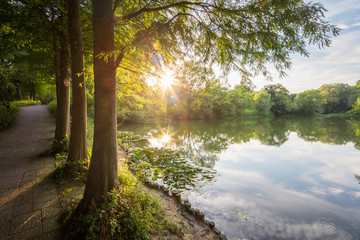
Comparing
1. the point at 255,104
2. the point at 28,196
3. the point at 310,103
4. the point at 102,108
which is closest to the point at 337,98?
the point at 310,103

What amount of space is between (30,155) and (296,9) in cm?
930

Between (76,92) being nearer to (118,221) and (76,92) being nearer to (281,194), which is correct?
(118,221)

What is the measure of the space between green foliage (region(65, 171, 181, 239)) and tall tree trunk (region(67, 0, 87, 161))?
237cm

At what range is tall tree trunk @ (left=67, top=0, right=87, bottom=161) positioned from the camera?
189 inches

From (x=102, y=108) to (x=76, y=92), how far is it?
2.48m

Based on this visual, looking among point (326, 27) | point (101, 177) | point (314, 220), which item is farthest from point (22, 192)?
point (314, 220)

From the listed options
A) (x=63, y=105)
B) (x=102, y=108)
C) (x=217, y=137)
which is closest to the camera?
(x=102, y=108)

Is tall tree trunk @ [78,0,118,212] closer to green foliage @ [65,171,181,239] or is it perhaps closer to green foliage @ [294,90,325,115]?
green foliage @ [65,171,181,239]

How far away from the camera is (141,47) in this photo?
3.17 metres

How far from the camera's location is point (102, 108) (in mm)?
3135

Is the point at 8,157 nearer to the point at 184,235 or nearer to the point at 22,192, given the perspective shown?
the point at 22,192

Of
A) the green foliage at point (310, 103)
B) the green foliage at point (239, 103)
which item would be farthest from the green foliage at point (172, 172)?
the green foliage at point (310, 103)

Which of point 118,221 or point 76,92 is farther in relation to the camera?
point 76,92

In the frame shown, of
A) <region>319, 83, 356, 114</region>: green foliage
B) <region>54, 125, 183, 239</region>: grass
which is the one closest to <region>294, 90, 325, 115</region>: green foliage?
<region>319, 83, 356, 114</region>: green foliage
